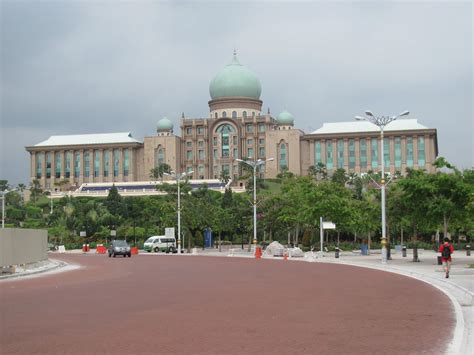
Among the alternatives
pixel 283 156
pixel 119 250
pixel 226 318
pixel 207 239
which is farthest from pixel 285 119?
pixel 226 318

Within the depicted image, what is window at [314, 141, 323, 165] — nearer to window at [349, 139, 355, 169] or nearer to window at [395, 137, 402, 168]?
window at [349, 139, 355, 169]

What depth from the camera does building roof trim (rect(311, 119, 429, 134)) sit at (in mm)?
142125


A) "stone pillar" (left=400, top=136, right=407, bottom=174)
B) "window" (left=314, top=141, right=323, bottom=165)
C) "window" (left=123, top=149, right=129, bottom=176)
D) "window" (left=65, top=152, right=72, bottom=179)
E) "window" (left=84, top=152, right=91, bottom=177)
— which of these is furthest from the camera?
"window" (left=65, top=152, right=72, bottom=179)

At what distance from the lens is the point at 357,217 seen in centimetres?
5641

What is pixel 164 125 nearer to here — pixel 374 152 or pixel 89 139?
pixel 89 139

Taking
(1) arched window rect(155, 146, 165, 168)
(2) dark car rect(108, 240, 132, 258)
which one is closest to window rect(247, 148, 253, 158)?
(1) arched window rect(155, 146, 165, 168)

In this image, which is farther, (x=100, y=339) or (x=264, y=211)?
(x=264, y=211)

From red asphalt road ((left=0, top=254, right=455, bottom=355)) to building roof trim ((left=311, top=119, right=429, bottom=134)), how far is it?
4796 inches

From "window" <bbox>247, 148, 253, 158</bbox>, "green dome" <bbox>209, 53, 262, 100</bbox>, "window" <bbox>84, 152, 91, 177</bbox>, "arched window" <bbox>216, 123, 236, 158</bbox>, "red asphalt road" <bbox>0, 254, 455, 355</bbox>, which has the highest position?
"green dome" <bbox>209, 53, 262, 100</bbox>

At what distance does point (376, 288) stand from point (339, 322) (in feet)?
27.8

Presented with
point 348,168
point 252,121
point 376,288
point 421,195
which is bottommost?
point 376,288

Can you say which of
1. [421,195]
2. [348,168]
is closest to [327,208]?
[421,195]

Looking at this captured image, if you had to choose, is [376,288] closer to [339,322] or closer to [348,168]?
[339,322]

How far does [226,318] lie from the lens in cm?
1409
